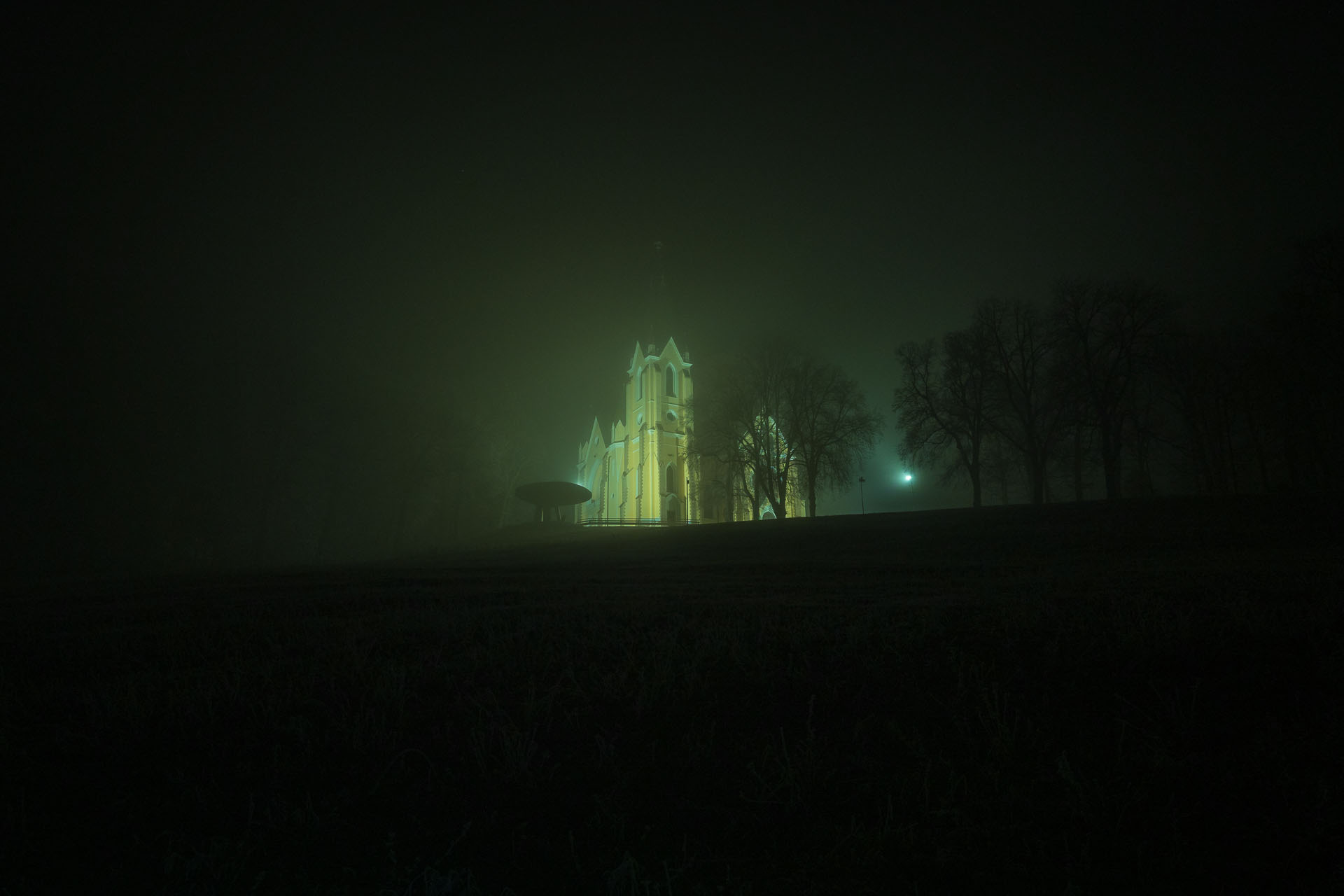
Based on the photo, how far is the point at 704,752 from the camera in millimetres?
4090

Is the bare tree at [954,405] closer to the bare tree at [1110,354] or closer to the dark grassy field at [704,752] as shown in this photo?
the bare tree at [1110,354]

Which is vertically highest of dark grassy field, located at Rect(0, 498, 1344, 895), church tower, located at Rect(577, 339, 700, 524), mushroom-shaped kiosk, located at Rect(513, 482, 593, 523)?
church tower, located at Rect(577, 339, 700, 524)

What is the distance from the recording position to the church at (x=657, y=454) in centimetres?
6488

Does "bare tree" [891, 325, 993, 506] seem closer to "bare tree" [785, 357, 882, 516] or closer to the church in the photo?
"bare tree" [785, 357, 882, 516]

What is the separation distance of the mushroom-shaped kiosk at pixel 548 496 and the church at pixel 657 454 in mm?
9778

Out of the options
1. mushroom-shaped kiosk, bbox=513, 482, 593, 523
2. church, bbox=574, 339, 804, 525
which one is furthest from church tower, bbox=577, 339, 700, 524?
mushroom-shaped kiosk, bbox=513, 482, 593, 523

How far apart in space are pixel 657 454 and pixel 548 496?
21.9 m

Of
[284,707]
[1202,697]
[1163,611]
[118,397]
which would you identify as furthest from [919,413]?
[118,397]

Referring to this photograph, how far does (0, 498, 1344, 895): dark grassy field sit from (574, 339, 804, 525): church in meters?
53.3

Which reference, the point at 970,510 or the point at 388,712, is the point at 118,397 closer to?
the point at 388,712

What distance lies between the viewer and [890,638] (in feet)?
19.6

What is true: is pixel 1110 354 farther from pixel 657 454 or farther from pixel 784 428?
pixel 657 454

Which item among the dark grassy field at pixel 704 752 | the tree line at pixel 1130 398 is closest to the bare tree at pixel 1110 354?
the tree line at pixel 1130 398

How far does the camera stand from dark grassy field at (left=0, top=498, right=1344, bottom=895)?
309 centimetres
